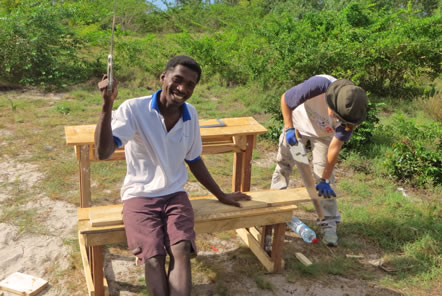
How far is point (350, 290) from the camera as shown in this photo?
3406mm

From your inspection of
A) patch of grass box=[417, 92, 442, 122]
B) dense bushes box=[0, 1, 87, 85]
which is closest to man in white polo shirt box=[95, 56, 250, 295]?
patch of grass box=[417, 92, 442, 122]

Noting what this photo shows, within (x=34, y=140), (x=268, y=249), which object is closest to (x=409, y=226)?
(x=268, y=249)

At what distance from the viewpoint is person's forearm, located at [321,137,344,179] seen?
354cm

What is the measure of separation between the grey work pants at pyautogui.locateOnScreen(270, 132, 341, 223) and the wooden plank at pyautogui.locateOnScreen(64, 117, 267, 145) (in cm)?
31

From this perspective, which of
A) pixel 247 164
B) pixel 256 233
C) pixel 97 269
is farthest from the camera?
pixel 247 164

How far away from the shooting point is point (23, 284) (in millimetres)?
3189

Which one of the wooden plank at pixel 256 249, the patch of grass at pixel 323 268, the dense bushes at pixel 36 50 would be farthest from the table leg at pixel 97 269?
the dense bushes at pixel 36 50

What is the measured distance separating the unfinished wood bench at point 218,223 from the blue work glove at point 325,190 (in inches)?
5.1

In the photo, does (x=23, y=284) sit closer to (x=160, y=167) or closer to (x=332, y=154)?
(x=160, y=167)

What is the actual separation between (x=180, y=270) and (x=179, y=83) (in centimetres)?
115

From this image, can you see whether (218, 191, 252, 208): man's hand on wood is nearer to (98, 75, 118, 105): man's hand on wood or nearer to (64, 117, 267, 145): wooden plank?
(64, 117, 267, 145): wooden plank

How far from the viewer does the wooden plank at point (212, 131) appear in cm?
347

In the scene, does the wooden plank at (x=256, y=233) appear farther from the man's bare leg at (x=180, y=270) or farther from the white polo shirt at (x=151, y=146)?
the man's bare leg at (x=180, y=270)

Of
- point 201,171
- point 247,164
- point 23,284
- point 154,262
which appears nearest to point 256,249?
point 247,164
